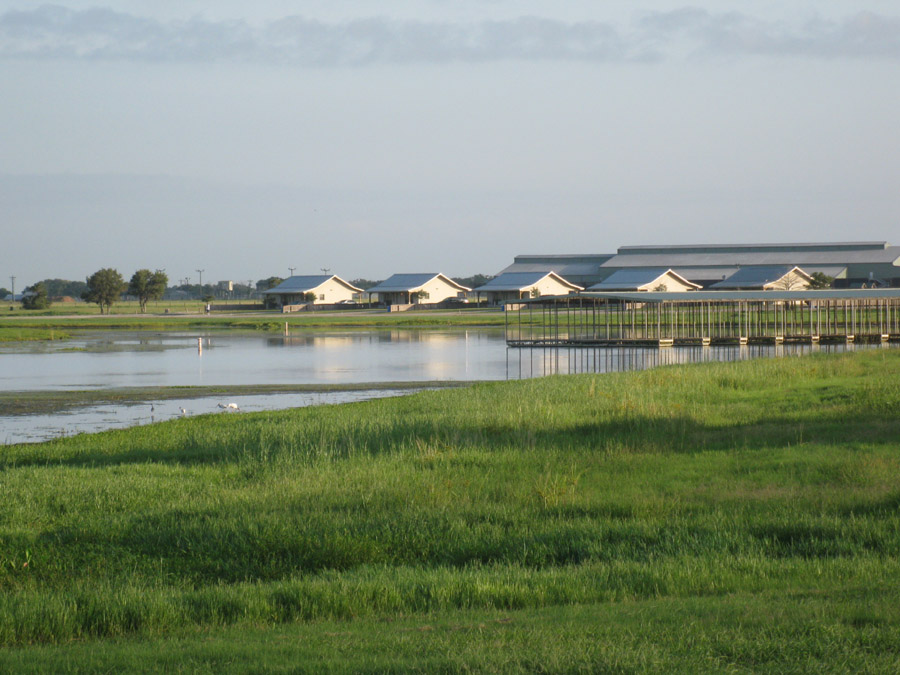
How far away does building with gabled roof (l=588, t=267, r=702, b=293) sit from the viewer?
101 meters

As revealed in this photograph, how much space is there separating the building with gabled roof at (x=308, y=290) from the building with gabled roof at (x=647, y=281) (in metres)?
34.3

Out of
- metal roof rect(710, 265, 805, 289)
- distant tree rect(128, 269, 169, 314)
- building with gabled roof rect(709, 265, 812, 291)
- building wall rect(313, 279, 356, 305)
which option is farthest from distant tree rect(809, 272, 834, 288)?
distant tree rect(128, 269, 169, 314)

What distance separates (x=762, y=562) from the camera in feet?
28.7

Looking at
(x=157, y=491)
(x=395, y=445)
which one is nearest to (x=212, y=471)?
(x=157, y=491)

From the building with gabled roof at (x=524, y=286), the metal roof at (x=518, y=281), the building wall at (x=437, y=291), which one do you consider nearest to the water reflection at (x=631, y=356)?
the building with gabled roof at (x=524, y=286)

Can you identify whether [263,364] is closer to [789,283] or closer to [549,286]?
[789,283]

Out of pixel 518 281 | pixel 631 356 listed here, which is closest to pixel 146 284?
pixel 518 281

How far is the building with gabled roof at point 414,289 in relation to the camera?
117500mm

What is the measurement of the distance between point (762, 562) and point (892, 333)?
149 ft

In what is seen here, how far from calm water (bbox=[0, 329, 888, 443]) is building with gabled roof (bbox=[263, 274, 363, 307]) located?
55.5 metres

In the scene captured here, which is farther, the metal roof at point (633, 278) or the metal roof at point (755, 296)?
the metal roof at point (633, 278)

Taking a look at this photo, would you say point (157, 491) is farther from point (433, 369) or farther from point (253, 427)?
point (433, 369)

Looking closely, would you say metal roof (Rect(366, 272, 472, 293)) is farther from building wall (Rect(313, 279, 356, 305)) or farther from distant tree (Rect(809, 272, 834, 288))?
distant tree (Rect(809, 272, 834, 288))

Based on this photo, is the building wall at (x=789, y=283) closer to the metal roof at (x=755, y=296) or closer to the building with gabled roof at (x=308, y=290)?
the metal roof at (x=755, y=296)
